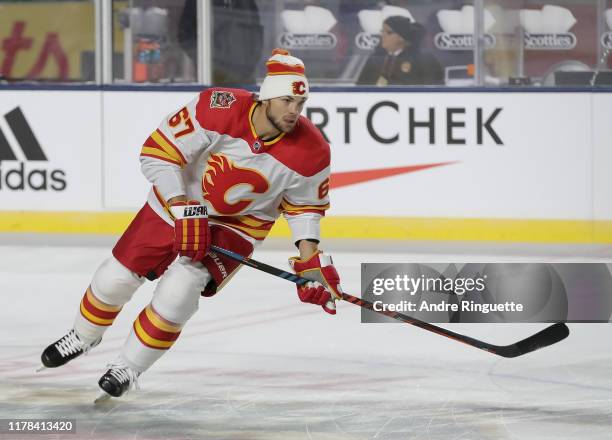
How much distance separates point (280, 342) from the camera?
16.4ft

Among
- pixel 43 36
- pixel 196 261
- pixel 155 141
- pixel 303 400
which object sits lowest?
pixel 303 400

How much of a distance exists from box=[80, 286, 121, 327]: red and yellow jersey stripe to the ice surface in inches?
8.8

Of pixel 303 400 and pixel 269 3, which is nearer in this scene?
pixel 303 400

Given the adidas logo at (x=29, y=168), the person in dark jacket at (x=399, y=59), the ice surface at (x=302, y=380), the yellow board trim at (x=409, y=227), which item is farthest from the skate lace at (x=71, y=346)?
the person in dark jacket at (x=399, y=59)

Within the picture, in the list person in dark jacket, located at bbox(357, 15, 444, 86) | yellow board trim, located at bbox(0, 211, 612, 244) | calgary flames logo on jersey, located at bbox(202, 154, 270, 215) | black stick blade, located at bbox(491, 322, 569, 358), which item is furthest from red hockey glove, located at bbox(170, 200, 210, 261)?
person in dark jacket, located at bbox(357, 15, 444, 86)

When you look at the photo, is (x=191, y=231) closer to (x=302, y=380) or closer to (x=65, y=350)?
(x=65, y=350)

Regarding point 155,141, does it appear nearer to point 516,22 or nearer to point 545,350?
point 545,350

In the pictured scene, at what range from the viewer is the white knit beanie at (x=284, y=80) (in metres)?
3.93

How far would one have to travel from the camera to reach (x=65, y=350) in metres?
4.22

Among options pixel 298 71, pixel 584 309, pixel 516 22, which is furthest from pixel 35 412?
pixel 516 22

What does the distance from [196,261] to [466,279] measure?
95.2 inches

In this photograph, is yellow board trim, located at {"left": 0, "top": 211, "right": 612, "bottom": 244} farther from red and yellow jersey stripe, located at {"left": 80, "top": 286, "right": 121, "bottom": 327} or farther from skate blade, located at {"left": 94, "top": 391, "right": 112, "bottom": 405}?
skate blade, located at {"left": 94, "top": 391, "right": 112, "bottom": 405}

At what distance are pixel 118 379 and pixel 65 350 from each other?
32 cm

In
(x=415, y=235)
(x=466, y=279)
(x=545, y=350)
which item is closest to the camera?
(x=545, y=350)
